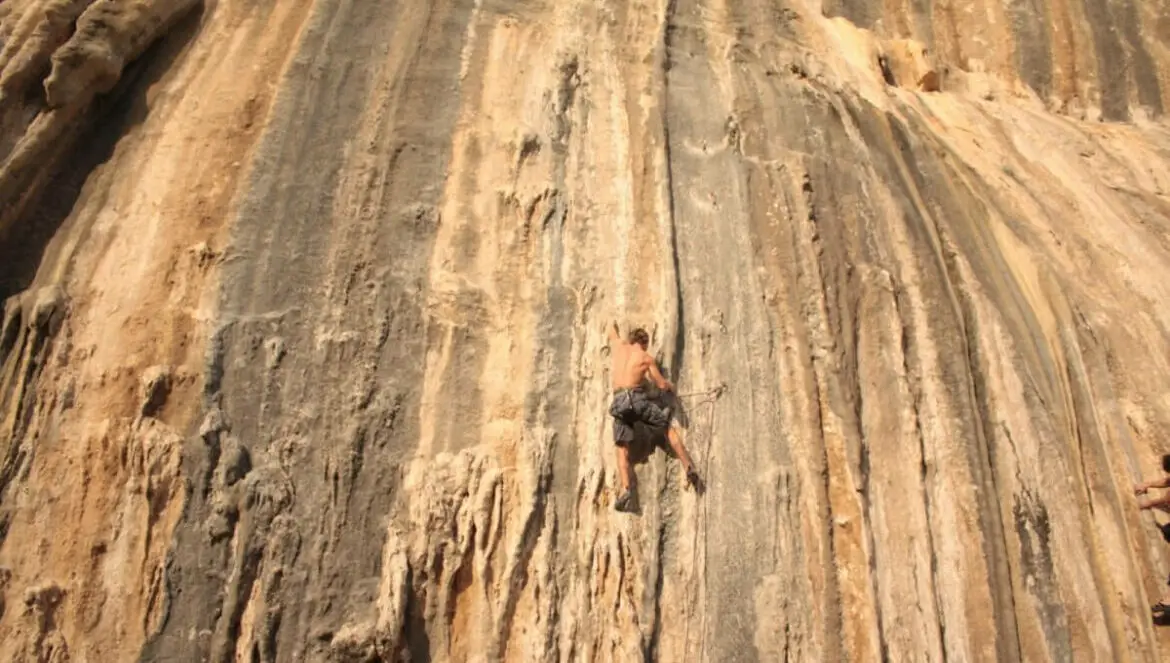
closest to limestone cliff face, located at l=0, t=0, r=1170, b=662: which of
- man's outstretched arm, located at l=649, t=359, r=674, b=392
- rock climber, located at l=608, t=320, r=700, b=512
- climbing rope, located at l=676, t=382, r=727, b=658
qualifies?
climbing rope, located at l=676, t=382, r=727, b=658

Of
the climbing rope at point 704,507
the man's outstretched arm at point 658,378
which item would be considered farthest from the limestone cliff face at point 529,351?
the man's outstretched arm at point 658,378

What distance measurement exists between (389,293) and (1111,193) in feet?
19.2

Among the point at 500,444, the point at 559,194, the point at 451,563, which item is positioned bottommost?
the point at 451,563

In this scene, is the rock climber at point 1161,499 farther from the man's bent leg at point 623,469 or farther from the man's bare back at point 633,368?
the man's bent leg at point 623,469

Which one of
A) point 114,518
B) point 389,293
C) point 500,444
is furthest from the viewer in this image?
point 389,293

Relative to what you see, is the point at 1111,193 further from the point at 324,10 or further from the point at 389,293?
the point at 324,10

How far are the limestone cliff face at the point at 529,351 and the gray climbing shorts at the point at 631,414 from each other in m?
0.21

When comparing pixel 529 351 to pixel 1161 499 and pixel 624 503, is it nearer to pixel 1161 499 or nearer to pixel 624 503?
pixel 624 503

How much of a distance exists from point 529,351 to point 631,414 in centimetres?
84

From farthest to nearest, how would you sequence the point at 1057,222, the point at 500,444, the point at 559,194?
the point at 1057,222 → the point at 559,194 → the point at 500,444

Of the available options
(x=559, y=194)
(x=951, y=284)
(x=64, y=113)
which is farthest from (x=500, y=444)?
(x=64, y=113)

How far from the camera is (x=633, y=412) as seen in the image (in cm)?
499

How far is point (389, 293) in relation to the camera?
548 centimetres

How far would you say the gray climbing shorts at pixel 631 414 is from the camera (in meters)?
4.98
